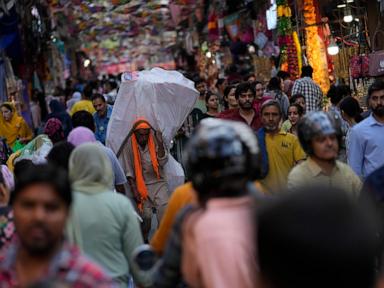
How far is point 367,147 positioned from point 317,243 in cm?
661

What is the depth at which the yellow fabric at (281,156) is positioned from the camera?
8883mm

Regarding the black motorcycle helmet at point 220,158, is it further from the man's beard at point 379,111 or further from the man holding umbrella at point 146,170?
the man holding umbrella at point 146,170

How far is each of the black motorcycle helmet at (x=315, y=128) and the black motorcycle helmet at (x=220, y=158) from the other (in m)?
2.88

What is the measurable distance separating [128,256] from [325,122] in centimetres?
174

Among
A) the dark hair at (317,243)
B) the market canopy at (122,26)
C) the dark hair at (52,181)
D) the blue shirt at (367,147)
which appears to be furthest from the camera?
the market canopy at (122,26)

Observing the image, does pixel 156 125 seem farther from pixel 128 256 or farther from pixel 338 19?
pixel 338 19

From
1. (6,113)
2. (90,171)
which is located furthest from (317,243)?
(6,113)

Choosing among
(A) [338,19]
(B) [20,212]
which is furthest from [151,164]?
(A) [338,19]

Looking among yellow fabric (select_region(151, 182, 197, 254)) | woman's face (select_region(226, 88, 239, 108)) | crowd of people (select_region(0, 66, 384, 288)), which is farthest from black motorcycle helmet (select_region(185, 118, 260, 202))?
woman's face (select_region(226, 88, 239, 108))

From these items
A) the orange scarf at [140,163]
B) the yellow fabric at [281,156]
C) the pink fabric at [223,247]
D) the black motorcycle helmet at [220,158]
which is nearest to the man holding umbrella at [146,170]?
the orange scarf at [140,163]

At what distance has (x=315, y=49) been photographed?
21.3 metres

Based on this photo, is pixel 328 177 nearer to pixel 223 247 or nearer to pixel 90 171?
pixel 90 171

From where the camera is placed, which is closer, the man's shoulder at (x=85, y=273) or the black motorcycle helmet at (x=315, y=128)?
the man's shoulder at (x=85, y=273)

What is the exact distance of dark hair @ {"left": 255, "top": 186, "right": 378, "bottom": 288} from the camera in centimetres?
258
